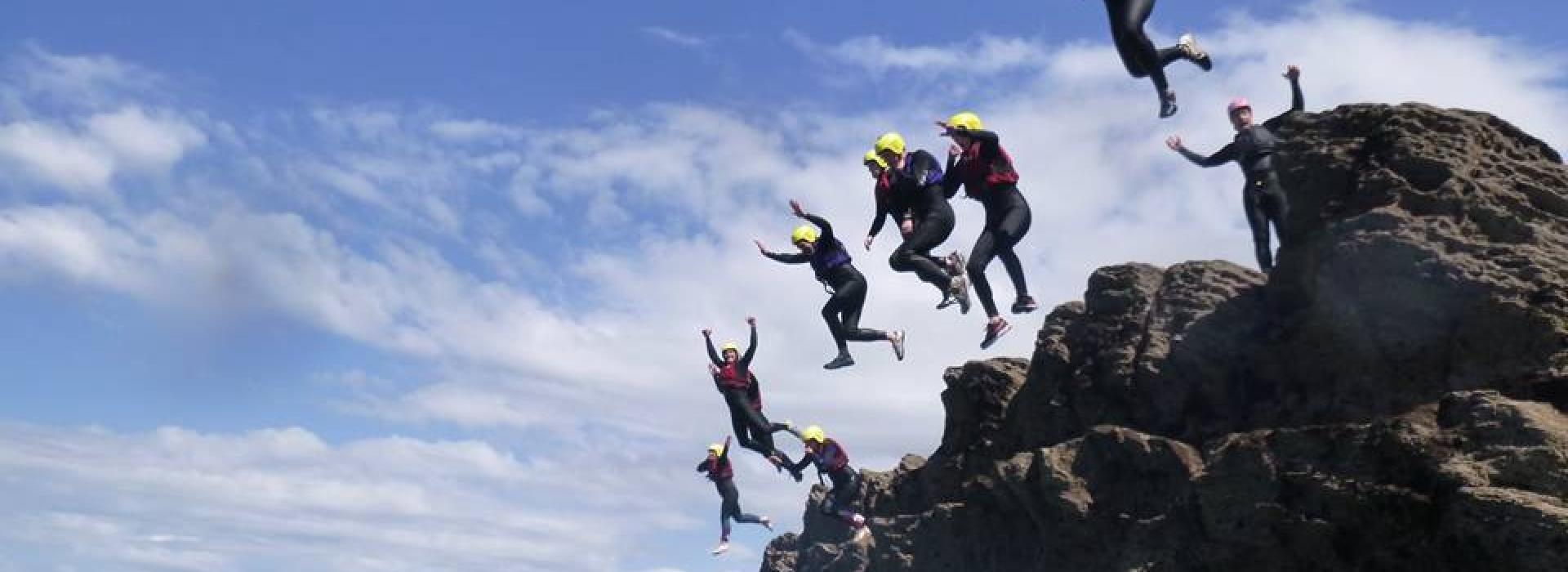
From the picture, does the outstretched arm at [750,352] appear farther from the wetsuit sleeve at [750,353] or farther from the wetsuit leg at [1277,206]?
the wetsuit leg at [1277,206]

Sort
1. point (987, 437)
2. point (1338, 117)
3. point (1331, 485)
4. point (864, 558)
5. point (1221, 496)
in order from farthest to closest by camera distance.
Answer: point (864, 558) < point (987, 437) < point (1338, 117) < point (1221, 496) < point (1331, 485)

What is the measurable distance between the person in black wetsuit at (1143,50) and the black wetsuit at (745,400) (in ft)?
44.7

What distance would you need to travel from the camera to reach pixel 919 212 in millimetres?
16672

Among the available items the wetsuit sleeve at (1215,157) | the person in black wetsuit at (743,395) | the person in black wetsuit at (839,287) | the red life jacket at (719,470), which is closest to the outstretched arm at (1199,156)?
the wetsuit sleeve at (1215,157)

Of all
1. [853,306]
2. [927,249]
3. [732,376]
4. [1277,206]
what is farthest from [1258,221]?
[732,376]

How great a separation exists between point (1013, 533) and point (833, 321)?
4.50 metres

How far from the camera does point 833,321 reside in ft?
64.4

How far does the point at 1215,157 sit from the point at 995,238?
291 cm

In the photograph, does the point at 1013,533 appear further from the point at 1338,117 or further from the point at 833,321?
the point at 1338,117

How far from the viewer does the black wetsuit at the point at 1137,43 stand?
12.4 m

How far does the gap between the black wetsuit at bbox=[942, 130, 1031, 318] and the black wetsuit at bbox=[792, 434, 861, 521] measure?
1127 cm

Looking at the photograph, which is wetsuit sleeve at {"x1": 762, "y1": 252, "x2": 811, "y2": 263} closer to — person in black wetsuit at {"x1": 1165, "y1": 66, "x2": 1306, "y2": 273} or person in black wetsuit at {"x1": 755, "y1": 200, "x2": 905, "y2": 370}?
person in black wetsuit at {"x1": 755, "y1": 200, "x2": 905, "y2": 370}

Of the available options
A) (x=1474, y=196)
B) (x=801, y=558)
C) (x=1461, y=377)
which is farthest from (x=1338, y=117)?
(x=801, y=558)

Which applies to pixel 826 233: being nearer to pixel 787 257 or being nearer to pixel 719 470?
pixel 787 257
